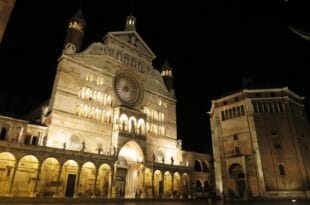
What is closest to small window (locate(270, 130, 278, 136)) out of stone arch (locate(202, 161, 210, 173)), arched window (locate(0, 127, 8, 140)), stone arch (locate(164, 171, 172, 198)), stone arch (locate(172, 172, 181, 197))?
stone arch (locate(202, 161, 210, 173))

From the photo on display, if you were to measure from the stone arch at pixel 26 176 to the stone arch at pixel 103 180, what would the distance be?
697 cm

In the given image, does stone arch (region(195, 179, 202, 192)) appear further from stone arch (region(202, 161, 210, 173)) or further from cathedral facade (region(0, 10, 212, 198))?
stone arch (region(202, 161, 210, 173))

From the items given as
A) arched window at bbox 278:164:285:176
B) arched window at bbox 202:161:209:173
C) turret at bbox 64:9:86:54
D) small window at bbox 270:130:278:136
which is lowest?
arched window at bbox 278:164:285:176

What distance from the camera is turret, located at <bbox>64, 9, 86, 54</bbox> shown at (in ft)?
101

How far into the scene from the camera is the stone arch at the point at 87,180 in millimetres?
24812

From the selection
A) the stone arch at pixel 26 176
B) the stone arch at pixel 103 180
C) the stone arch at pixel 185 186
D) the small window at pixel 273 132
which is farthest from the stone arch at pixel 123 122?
the small window at pixel 273 132

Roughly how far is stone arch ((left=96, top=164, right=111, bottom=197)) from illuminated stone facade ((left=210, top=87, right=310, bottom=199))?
16930mm

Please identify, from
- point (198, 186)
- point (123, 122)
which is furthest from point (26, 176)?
point (198, 186)

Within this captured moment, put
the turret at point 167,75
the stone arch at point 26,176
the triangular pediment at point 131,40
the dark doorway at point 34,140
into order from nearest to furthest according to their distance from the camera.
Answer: the stone arch at point 26,176
the dark doorway at point 34,140
the triangular pediment at point 131,40
the turret at point 167,75

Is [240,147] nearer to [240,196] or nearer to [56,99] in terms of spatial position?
[240,196]

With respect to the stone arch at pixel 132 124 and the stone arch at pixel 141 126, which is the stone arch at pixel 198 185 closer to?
the stone arch at pixel 141 126

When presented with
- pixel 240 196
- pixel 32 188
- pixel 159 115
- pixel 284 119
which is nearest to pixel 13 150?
pixel 32 188

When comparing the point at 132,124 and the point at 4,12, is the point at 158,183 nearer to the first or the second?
the point at 132,124

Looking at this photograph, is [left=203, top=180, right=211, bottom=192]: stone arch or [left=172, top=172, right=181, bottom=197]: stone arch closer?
[left=172, top=172, right=181, bottom=197]: stone arch
